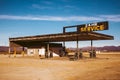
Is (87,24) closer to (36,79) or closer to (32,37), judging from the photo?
(32,37)

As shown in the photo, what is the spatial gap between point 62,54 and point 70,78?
109 ft

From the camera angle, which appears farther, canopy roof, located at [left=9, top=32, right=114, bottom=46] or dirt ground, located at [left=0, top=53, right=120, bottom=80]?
canopy roof, located at [left=9, top=32, right=114, bottom=46]

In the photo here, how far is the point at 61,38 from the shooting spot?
37.6 metres

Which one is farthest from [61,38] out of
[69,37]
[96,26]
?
[96,26]

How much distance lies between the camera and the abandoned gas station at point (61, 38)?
102 feet

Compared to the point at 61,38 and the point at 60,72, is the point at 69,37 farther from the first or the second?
the point at 60,72

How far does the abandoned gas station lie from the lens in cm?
3116

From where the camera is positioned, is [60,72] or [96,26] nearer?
[60,72]

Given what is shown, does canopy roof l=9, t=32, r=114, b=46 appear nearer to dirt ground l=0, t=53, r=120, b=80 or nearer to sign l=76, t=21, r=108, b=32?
sign l=76, t=21, r=108, b=32

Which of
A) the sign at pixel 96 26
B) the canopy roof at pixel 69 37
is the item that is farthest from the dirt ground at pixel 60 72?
the sign at pixel 96 26

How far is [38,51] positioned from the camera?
159 ft

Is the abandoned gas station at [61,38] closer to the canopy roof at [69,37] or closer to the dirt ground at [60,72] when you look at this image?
the canopy roof at [69,37]

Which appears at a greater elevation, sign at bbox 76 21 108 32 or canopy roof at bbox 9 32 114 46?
sign at bbox 76 21 108 32

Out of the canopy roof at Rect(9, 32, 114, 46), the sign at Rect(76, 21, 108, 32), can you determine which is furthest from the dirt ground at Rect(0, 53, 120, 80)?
the sign at Rect(76, 21, 108, 32)
